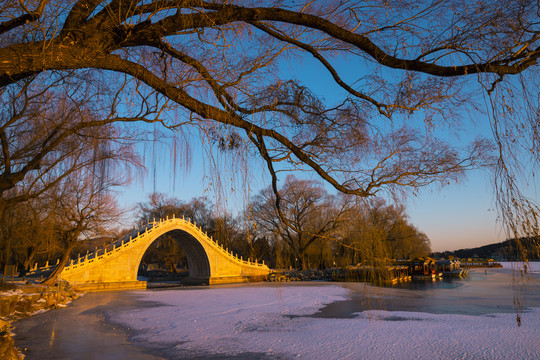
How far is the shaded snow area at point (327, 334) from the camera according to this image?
8766 millimetres

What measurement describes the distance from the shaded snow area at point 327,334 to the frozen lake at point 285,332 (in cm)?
3

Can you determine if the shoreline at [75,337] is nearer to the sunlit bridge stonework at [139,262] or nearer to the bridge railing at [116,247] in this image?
the sunlit bridge stonework at [139,262]

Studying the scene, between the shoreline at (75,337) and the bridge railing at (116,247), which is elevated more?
the bridge railing at (116,247)

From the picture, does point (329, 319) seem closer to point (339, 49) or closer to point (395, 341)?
point (395, 341)

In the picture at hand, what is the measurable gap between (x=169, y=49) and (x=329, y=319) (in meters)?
12.1

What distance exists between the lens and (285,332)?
1114 centimetres

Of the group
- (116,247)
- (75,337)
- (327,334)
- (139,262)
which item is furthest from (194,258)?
(327,334)

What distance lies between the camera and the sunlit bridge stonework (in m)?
26.7

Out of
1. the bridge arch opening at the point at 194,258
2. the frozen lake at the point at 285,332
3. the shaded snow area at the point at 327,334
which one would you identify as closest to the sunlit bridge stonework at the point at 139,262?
the bridge arch opening at the point at 194,258

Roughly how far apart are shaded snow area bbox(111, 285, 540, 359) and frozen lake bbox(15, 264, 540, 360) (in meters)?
0.03

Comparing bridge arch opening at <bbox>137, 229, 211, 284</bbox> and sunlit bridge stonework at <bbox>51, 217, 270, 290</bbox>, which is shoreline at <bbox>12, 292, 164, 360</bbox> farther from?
bridge arch opening at <bbox>137, 229, 211, 284</bbox>

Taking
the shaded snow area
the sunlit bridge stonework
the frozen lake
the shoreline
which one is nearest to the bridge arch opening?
the sunlit bridge stonework

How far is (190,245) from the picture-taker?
37469 millimetres

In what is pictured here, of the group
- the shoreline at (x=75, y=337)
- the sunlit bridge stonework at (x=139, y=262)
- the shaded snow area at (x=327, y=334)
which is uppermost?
the sunlit bridge stonework at (x=139, y=262)
